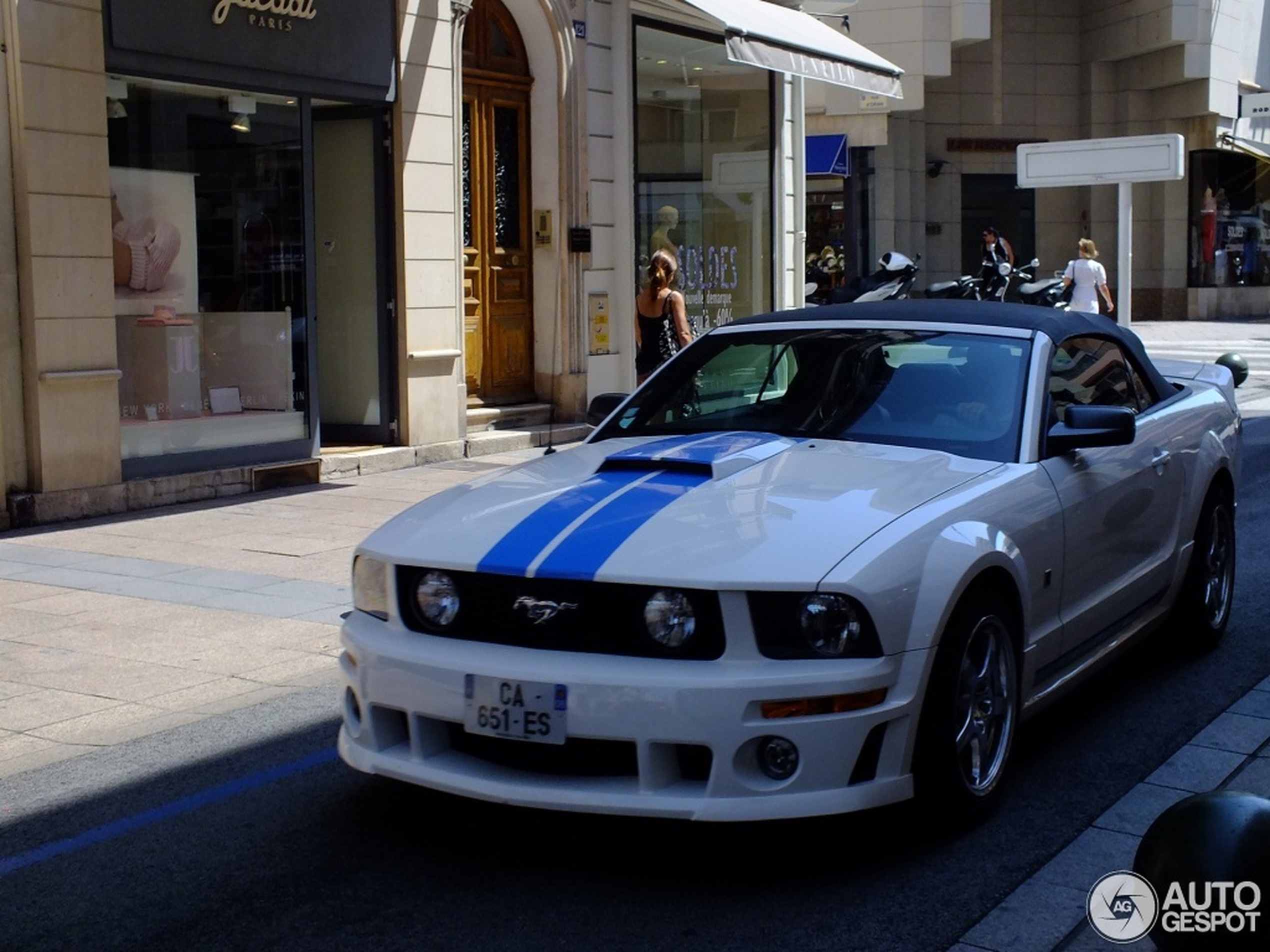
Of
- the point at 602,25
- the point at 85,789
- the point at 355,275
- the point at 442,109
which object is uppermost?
the point at 602,25

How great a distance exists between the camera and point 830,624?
4141mm

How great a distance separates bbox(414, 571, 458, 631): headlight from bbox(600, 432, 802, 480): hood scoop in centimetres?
78

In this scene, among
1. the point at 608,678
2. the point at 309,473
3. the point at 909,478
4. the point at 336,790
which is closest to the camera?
the point at 608,678

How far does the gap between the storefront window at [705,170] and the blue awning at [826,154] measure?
41.3 feet

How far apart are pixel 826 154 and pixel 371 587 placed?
28.0 m

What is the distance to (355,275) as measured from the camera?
13766 millimetres

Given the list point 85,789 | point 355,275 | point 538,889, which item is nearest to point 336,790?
point 85,789

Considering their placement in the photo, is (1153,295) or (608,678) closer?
(608,678)

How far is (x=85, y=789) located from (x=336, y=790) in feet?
2.79

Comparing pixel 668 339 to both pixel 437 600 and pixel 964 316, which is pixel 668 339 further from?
pixel 437 600

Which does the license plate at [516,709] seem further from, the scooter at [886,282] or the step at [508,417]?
the scooter at [886,282]

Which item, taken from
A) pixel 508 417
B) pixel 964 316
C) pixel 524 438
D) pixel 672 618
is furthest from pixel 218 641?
pixel 508 417

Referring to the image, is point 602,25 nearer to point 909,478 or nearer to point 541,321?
point 541,321

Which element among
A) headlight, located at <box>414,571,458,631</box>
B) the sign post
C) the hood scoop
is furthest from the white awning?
headlight, located at <box>414,571,458,631</box>
